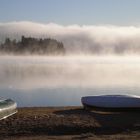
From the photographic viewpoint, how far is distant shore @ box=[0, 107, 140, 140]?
21.0m

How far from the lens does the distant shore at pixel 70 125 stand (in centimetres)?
2105

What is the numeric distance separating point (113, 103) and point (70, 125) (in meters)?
6.62

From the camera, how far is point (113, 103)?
1150 inches

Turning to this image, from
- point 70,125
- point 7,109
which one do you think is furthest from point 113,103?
point 70,125

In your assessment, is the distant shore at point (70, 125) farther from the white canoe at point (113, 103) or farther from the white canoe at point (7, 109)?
the white canoe at point (113, 103)

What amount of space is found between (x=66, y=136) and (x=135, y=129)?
334cm

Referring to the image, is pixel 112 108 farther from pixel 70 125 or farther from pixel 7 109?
pixel 70 125

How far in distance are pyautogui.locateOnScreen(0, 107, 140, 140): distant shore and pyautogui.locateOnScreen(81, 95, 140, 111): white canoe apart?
126 cm

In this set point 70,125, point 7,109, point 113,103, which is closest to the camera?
point 70,125

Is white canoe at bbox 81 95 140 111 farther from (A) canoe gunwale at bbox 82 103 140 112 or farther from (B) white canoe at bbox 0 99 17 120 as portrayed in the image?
(B) white canoe at bbox 0 99 17 120

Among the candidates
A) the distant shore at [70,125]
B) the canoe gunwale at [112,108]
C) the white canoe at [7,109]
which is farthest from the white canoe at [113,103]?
the white canoe at [7,109]

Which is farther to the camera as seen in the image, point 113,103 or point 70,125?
point 113,103

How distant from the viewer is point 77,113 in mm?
26938

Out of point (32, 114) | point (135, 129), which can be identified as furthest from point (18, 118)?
point (135, 129)
